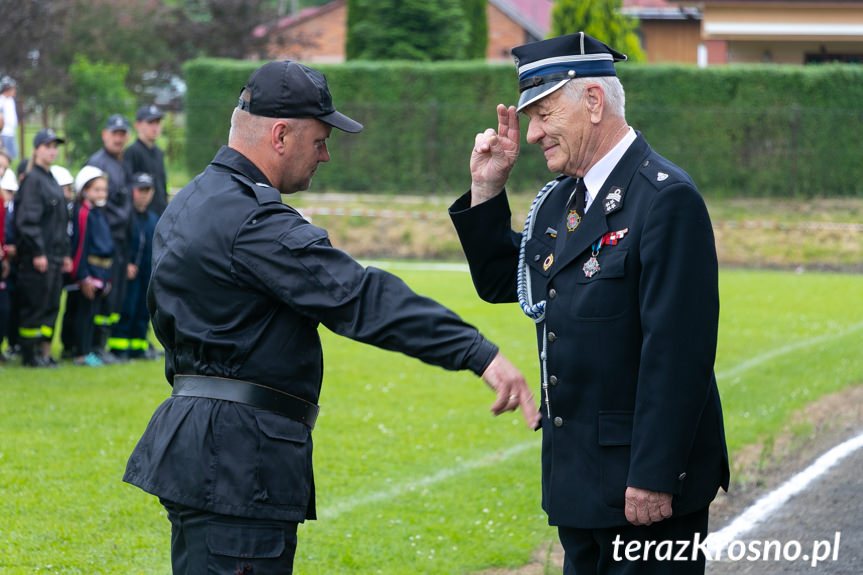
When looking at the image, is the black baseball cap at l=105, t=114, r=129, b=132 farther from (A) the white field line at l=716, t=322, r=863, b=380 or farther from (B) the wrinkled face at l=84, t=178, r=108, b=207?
(A) the white field line at l=716, t=322, r=863, b=380

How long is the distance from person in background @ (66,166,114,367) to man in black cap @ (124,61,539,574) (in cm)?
850

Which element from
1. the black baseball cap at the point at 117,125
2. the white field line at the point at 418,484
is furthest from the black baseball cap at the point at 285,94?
the black baseball cap at the point at 117,125

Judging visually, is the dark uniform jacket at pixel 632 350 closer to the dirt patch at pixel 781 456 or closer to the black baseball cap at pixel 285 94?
the black baseball cap at pixel 285 94

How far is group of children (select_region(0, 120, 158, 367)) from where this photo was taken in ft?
38.0

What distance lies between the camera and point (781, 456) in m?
8.41

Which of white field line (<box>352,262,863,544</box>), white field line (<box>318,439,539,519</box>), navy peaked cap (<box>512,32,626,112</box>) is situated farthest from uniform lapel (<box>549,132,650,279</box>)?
white field line (<box>318,439,539,519</box>)

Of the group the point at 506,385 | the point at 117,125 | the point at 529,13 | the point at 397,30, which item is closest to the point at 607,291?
the point at 506,385

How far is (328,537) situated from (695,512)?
322 centimetres

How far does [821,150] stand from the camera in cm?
2612

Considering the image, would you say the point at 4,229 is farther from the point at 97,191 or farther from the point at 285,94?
the point at 285,94

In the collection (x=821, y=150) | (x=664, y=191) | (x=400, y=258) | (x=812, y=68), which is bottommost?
(x=400, y=258)

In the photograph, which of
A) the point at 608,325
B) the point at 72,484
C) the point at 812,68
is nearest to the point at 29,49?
the point at 812,68

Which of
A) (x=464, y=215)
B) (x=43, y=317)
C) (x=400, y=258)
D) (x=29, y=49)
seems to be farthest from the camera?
(x=29, y=49)

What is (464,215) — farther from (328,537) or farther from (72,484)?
(72,484)
